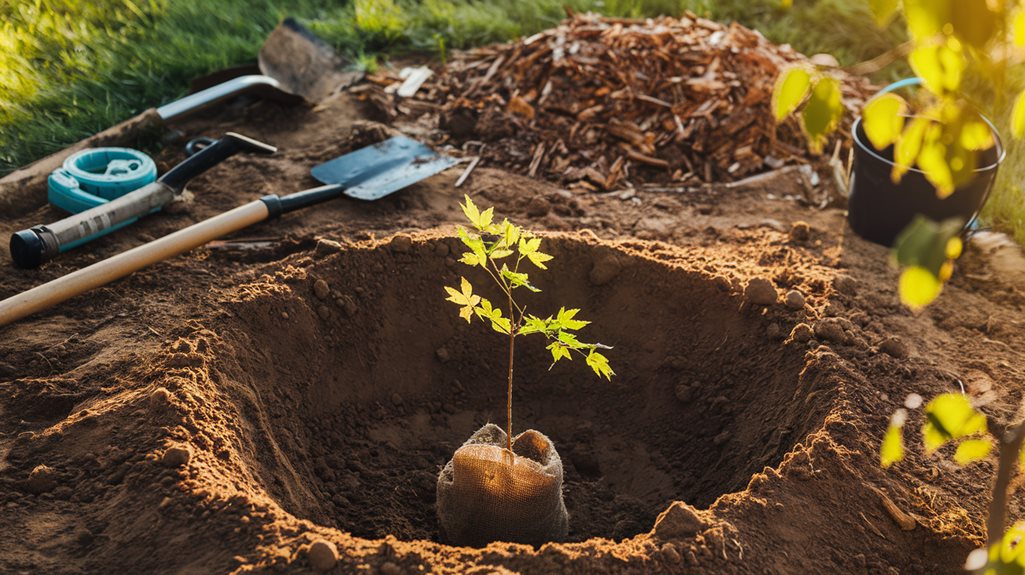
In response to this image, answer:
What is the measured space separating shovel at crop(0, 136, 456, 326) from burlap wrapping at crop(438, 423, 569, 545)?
67.2 inches

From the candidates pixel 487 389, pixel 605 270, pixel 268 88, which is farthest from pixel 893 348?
pixel 268 88

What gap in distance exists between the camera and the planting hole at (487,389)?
3119 millimetres

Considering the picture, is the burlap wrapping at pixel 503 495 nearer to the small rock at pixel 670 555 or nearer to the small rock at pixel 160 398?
the small rock at pixel 670 555

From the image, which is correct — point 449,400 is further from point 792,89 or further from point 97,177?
point 792,89

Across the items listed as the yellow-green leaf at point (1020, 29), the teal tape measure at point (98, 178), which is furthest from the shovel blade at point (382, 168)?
the yellow-green leaf at point (1020, 29)

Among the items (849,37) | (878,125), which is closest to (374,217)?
(878,125)

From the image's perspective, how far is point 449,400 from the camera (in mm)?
3703

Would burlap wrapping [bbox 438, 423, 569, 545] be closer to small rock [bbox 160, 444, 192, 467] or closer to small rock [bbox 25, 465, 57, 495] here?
small rock [bbox 160, 444, 192, 467]

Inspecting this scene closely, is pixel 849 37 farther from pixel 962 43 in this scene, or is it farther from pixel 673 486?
pixel 962 43

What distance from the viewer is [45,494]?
2.68m

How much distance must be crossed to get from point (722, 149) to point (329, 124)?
236cm

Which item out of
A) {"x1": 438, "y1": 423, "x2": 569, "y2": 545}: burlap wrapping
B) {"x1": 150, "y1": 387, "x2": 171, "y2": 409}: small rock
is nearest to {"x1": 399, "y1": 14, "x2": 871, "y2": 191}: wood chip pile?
{"x1": 438, "y1": 423, "x2": 569, "y2": 545}: burlap wrapping

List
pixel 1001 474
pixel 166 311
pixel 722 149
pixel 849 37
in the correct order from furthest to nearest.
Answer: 1. pixel 849 37
2. pixel 722 149
3. pixel 166 311
4. pixel 1001 474

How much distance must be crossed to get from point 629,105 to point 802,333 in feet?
8.82
